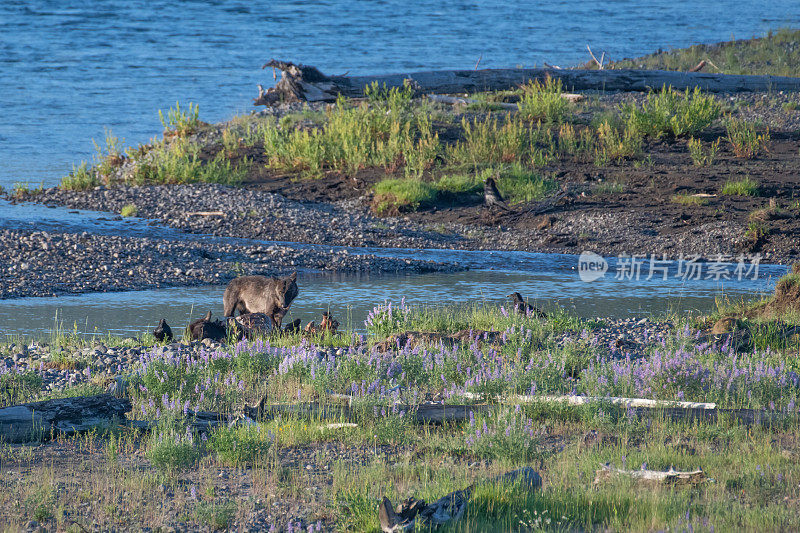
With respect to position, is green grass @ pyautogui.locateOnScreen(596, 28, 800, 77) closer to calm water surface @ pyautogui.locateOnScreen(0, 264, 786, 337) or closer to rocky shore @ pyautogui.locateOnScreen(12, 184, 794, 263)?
rocky shore @ pyautogui.locateOnScreen(12, 184, 794, 263)

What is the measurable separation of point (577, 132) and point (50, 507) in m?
16.8

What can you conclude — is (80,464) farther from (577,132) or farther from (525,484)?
(577,132)

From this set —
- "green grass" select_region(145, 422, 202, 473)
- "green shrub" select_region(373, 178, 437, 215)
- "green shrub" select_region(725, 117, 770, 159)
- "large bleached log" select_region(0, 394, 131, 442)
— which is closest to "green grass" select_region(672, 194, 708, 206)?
"green shrub" select_region(725, 117, 770, 159)

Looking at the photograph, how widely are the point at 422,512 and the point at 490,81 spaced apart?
20.3 metres

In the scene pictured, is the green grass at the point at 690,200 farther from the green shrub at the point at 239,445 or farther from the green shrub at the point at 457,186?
the green shrub at the point at 239,445

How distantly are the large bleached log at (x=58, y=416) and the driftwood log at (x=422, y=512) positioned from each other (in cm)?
236

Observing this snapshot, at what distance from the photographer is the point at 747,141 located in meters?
17.6

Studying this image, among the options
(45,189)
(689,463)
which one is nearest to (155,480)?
(689,463)

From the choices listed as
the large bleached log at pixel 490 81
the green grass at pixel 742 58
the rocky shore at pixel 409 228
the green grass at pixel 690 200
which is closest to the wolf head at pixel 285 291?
the rocky shore at pixel 409 228

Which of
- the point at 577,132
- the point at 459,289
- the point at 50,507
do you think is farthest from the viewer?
the point at 577,132

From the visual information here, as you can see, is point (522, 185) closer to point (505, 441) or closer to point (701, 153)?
point (701, 153)

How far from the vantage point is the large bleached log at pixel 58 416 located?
5.12 meters

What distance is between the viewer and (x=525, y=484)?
4.11 m

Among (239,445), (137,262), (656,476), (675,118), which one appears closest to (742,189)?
(675,118)
